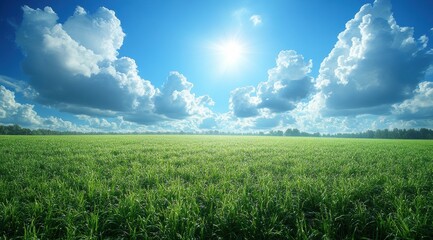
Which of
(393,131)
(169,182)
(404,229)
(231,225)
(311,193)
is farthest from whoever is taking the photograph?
(393,131)

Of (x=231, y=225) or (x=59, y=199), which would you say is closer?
(x=231, y=225)

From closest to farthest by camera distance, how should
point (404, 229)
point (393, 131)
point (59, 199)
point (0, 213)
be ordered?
point (404, 229)
point (0, 213)
point (59, 199)
point (393, 131)

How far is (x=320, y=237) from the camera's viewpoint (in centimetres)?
393

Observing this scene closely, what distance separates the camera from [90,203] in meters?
5.33

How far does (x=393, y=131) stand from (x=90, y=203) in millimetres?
182041

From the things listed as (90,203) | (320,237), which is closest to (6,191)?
(90,203)

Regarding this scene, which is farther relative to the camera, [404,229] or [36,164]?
[36,164]

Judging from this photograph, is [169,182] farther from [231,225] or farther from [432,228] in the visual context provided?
[432,228]

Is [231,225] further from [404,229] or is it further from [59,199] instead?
[59,199]

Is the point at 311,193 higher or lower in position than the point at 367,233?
higher

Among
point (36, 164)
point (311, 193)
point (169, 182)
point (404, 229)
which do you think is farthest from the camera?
point (36, 164)

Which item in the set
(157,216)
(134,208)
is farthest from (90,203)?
(157,216)

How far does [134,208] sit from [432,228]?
21.2 ft

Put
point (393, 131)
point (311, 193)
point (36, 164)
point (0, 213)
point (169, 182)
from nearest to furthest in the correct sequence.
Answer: point (0, 213) → point (311, 193) → point (169, 182) → point (36, 164) → point (393, 131)
